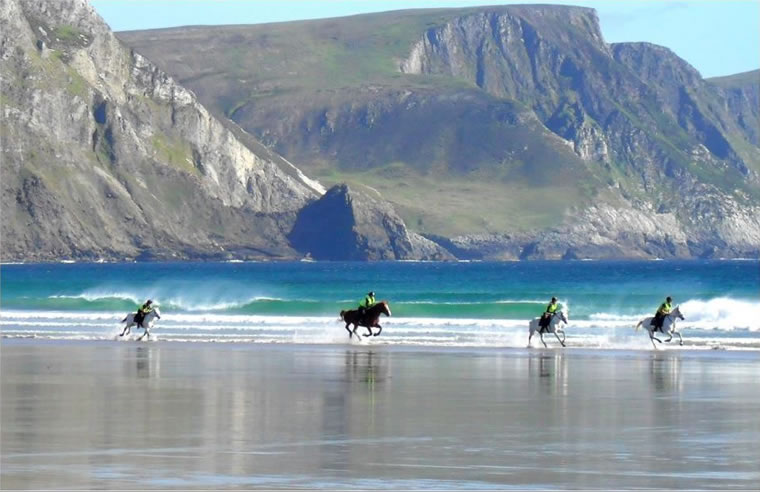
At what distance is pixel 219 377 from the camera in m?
33.1

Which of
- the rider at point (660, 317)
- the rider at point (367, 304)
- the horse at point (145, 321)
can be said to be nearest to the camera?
the rider at point (660, 317)

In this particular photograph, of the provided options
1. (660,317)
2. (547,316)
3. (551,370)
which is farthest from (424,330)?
(551,370)

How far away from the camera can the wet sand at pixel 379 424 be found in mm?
18359

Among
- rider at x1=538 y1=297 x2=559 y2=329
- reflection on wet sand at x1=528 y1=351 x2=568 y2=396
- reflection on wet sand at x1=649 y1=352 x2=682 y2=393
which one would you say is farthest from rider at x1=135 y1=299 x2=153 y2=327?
reflection on wet sand at x1=649 y1=352 x2=682 y2=393

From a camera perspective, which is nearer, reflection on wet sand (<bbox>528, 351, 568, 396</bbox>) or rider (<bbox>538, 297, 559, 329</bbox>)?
reflection on wet sand (<bbox>528, 351, 568, 396</bbox>)

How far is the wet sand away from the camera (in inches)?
723

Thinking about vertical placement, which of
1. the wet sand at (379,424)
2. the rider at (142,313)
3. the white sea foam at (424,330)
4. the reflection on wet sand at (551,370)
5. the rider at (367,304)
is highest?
the rider at (367,304)

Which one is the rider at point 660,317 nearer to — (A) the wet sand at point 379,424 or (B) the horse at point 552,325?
(B) the horse at point 552,325

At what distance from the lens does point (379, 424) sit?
23.6 metres

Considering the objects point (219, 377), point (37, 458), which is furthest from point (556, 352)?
point (37, 458)

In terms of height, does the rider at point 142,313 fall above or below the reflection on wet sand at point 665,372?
above

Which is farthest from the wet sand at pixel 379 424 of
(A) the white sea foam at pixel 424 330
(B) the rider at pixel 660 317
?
(A) the white sea foam at pixel 424 330

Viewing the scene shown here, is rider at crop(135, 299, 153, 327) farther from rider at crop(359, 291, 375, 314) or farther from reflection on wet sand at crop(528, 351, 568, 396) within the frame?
reflection on wet sand at crop(528, 351, 568, 396)

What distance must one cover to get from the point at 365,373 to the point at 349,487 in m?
17.3
